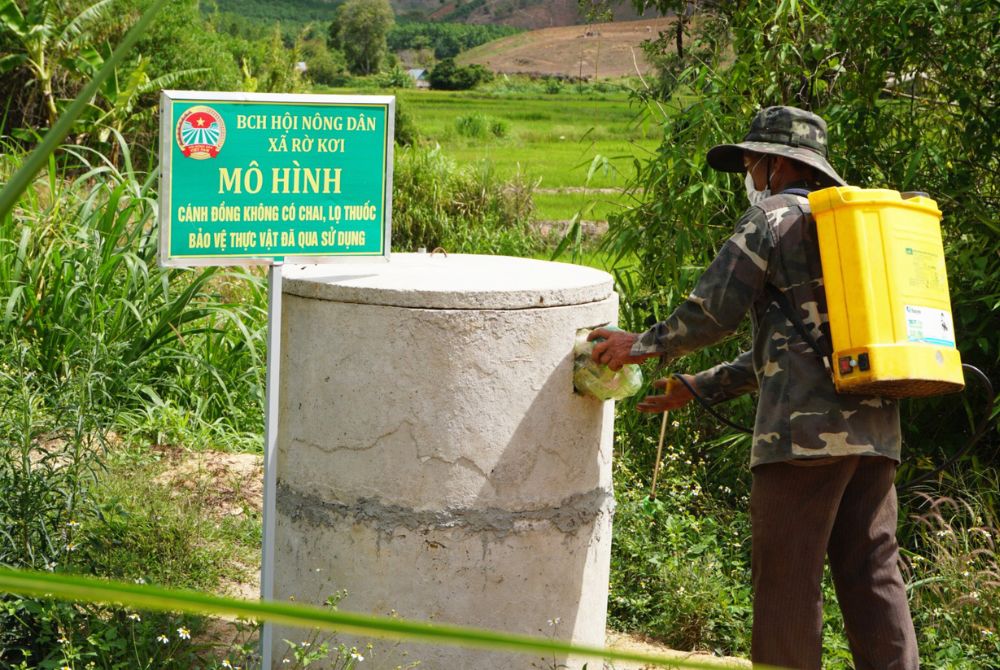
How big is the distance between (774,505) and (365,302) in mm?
1110

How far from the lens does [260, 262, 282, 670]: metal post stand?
2.97m

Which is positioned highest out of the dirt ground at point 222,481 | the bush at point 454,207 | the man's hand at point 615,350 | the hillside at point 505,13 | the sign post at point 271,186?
the hillside at point 505,13

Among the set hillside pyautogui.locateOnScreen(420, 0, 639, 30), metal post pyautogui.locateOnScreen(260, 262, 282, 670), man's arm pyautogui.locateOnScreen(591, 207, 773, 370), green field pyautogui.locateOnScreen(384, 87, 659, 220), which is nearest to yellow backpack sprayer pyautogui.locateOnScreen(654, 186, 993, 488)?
man's arm pyautogui.locateOnScreen(591, 207, 773, 370)

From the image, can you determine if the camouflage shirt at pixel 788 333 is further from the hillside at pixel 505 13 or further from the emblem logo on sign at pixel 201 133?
the hillside at pixel 505 13

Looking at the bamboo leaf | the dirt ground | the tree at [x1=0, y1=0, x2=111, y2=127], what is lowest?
the dirt ground

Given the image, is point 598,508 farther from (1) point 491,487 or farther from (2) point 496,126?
(2) point 496,126

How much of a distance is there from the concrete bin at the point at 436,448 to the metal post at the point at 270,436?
96 millimetres

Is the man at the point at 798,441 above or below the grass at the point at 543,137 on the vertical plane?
below

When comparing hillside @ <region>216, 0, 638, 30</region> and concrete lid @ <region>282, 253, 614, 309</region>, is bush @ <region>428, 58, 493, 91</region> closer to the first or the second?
hillside @ <region>216, 0, 638, 30</region>

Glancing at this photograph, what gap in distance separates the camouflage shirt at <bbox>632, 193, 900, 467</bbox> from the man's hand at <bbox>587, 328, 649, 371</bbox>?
0.56 feet

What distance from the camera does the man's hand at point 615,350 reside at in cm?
303

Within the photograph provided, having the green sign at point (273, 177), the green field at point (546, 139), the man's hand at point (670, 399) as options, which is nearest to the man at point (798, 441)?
the man's hand at point (670, 399)

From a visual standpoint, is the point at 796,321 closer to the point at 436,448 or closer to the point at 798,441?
the point at 798,441

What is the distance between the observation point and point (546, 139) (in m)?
33.1
